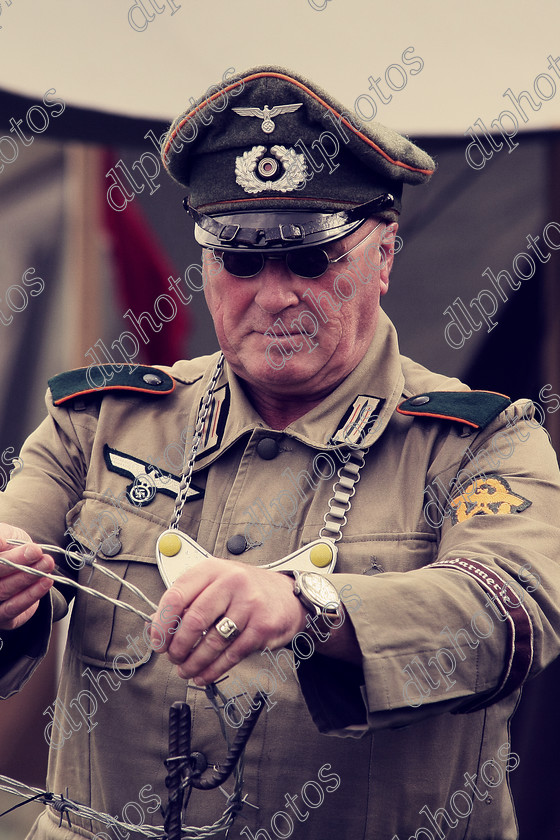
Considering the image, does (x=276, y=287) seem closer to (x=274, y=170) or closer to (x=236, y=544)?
(x=274, y=170)

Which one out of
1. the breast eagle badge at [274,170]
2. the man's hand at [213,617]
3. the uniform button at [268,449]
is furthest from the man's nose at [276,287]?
the man's hand at [213,617]

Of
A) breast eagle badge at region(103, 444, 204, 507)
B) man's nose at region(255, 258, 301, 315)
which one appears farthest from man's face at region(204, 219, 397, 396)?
breast eagle badge at region(103, 444, 204, 507)

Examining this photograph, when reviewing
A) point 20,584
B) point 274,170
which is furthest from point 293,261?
point 20,584

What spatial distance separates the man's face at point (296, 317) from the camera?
1740mm

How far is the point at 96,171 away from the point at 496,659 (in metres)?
2.34

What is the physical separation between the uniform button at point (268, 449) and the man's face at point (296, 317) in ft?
0.31

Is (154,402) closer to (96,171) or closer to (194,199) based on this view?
(194,199)

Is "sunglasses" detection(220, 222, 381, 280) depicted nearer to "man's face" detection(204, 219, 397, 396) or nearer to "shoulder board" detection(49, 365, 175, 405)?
"man's face" detection(204, 219, 397, 396)

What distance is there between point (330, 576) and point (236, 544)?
42 centimetres

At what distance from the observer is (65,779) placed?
1782 millimetres

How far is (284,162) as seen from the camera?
5.74 feet

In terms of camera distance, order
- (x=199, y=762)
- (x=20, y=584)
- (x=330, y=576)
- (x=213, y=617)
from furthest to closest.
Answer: (x=199, y=762), (x=20, y=584), (x=330, y=576), (x=213, y=617)

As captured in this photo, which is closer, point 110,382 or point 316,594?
point 316,594

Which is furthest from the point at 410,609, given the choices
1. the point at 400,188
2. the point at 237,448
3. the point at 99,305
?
the point at 99,305
